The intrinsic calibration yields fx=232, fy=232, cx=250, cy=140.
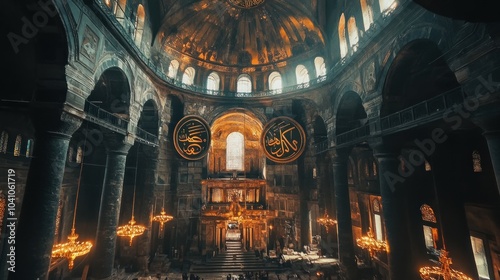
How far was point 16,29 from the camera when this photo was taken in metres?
6.29

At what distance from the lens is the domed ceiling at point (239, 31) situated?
45.5ft

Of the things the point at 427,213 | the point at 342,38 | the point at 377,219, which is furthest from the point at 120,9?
the point at 377,219

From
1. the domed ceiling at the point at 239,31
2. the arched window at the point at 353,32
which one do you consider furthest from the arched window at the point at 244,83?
the arched window at the point at 353,32

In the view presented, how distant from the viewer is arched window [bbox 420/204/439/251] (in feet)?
33.9

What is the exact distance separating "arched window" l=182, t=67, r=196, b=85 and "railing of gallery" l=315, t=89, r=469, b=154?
10.9 metres

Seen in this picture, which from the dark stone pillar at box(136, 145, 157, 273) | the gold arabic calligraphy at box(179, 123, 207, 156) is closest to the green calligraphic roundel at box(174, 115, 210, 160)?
the gold arabic calligraphy at box(179, 123, 207, 156)

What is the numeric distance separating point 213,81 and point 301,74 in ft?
21.1

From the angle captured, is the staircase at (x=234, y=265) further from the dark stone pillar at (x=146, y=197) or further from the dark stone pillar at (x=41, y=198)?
the dark stone pillar at (x=41, y=198)

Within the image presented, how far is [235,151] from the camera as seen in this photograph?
879 inches

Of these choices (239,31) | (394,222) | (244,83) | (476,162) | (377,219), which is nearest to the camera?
(394,222)

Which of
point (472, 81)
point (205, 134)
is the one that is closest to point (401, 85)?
point (472, 81)

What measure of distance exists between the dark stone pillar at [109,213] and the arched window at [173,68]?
666 cm

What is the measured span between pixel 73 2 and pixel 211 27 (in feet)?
34.7

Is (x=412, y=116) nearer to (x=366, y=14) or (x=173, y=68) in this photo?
(x=366, y=14)
